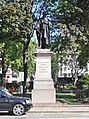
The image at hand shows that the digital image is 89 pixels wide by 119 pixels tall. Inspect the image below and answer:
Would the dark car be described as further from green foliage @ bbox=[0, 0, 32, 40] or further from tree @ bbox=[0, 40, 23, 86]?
tree @ bbox=[0, 40, 23, 86]

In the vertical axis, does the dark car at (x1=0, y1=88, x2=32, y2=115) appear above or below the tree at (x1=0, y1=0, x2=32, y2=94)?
below

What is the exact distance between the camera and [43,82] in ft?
76.7

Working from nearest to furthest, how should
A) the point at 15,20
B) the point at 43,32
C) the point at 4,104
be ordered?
the point at 4,104 → the point at 43,32 → the point at 15,20

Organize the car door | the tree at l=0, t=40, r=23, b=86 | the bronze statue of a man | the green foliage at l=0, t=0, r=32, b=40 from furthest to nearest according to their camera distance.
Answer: the tree at l=0, t=40, r=23, b=86, the green foliage at l=0, t=0, r=32, b=40, the bronze statue of a man, the car door

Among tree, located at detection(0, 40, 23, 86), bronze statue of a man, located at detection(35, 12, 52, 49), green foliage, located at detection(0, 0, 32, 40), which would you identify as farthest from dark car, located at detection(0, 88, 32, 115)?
tree, located at detection(0, 40, 23, 86)

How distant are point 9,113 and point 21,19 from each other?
15.4m

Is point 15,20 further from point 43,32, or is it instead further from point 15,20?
point 43,32

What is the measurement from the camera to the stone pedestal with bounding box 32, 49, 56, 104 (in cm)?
2302

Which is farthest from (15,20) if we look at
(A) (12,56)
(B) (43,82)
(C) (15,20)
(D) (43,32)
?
(A) (12,56)

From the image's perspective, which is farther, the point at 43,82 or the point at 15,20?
the point at 15,20

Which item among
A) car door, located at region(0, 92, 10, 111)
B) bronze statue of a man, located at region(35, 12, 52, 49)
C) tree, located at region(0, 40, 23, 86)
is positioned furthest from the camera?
tree, located at region(0, 40, 23, 86)

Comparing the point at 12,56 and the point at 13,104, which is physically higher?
→ the point at 12,56

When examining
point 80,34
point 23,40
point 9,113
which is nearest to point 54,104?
point 9,113

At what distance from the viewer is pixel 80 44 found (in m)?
33.1
